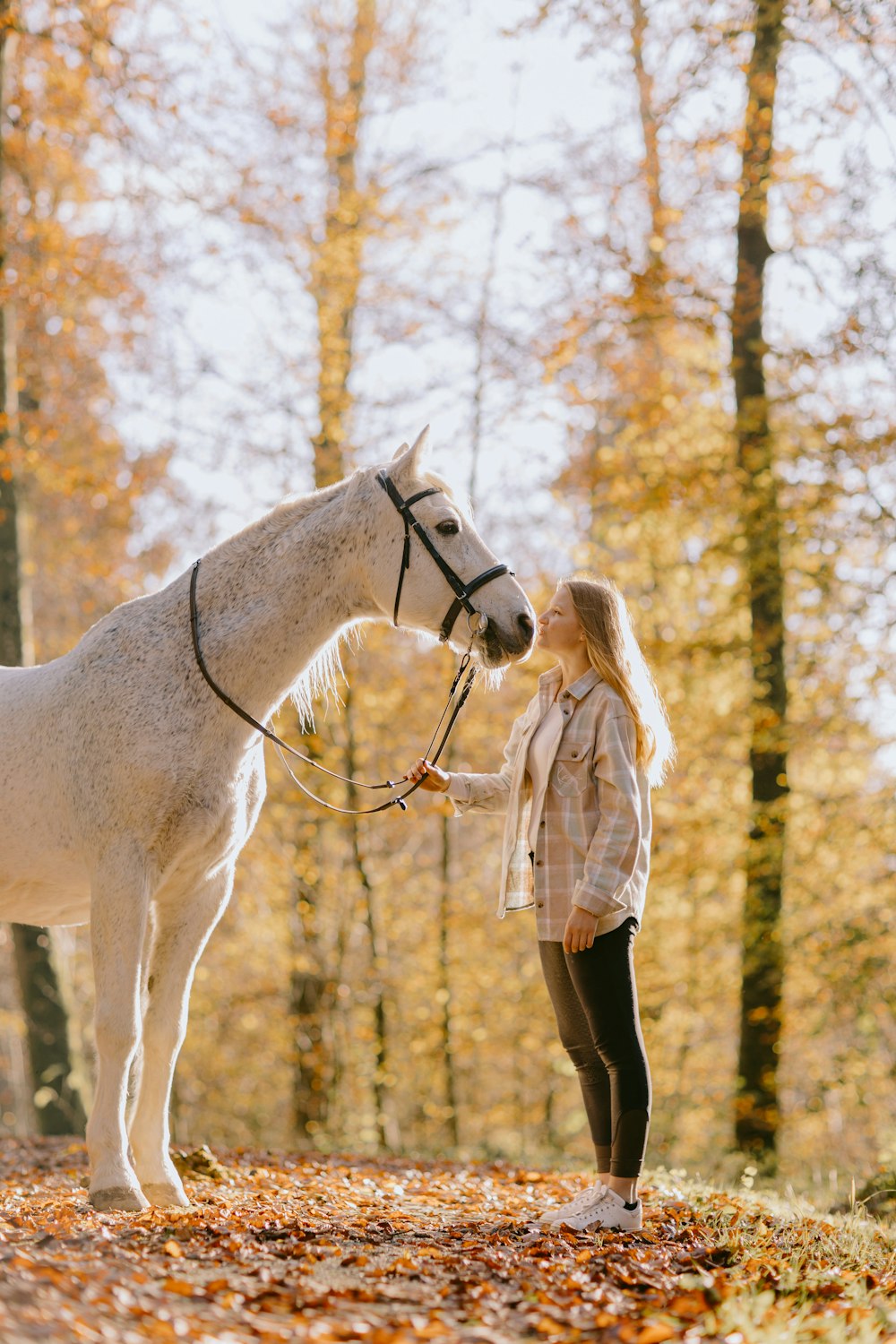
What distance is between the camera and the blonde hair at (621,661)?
422cm

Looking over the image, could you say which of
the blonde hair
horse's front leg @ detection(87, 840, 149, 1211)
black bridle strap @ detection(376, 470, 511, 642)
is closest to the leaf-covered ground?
horse's front leg @ detection(87, 840, 149, 1211)

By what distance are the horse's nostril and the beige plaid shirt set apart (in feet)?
0.92

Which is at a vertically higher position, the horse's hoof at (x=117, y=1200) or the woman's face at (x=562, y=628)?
the woman's face at (x=562, y=628)

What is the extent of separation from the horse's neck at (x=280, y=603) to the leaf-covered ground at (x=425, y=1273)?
1848 mm

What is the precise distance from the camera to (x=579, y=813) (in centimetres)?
417

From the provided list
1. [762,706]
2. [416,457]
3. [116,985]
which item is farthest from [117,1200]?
[762,706]

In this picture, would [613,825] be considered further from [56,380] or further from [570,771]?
[56,380]

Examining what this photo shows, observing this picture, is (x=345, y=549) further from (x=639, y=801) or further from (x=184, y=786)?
(x=639, y=801)

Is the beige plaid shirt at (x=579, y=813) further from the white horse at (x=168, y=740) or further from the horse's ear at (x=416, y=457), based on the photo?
the horse's ear at (x=416, y=457)

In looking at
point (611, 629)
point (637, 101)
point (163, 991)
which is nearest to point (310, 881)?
point (163, 991)

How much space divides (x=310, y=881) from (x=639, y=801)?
6.91 m

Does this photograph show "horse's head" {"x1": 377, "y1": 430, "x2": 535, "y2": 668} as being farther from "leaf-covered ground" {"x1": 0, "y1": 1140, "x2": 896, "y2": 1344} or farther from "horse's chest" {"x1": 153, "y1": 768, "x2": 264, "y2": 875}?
"leaf-covered ground" {"x1": 0, "y1": 1140, "x2": 896, "y2": 1344}

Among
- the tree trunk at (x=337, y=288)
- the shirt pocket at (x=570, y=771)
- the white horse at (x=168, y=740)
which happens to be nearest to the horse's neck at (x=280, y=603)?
the white horse at (x=168, y=740)

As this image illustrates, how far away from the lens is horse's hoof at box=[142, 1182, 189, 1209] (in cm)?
429
